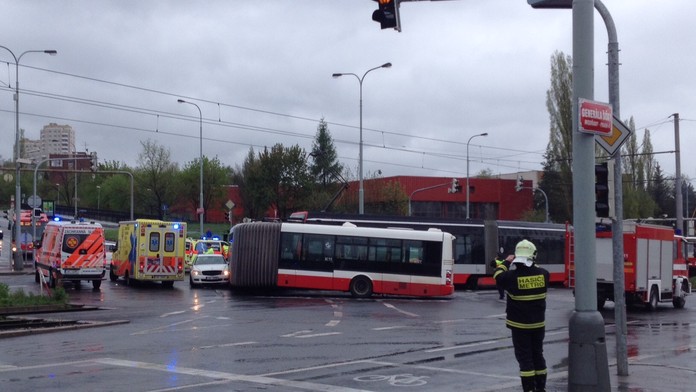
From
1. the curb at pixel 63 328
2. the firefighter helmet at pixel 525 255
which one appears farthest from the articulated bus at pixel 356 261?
the firefighter helmet at pixel 525 255

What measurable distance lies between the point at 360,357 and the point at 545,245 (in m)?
30.9

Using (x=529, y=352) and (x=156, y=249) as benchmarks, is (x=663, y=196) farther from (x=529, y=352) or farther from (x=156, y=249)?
(x=529, y=352)

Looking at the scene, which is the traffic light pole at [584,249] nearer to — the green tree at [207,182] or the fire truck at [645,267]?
the fire truck at [645,267]

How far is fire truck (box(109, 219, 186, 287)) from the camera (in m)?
36.5

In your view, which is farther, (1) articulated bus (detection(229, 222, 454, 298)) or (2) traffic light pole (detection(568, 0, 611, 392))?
(1) articulated bus (detection(229, 222, 454, 298))

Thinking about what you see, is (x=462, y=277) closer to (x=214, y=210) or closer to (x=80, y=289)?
(x=80, y=289)

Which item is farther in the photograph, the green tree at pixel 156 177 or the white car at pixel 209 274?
the green tree at pixel 156 177

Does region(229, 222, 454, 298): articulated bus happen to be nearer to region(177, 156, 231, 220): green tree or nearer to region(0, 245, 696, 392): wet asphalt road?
region(0, 245, 696, 392): wet asphalt road

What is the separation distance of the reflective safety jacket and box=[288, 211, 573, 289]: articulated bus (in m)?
26.0

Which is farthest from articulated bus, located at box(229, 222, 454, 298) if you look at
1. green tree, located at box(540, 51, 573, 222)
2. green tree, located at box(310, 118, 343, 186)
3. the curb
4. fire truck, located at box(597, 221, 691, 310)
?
green tree, located at box(310, 118, 343, 186)

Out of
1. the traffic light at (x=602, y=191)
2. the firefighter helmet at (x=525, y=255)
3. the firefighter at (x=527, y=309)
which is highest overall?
the traffic light at (x=602, y=191)

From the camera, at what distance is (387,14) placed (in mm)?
13242

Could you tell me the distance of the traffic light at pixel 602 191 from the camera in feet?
37.8

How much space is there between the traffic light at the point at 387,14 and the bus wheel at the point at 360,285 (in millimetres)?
19830
